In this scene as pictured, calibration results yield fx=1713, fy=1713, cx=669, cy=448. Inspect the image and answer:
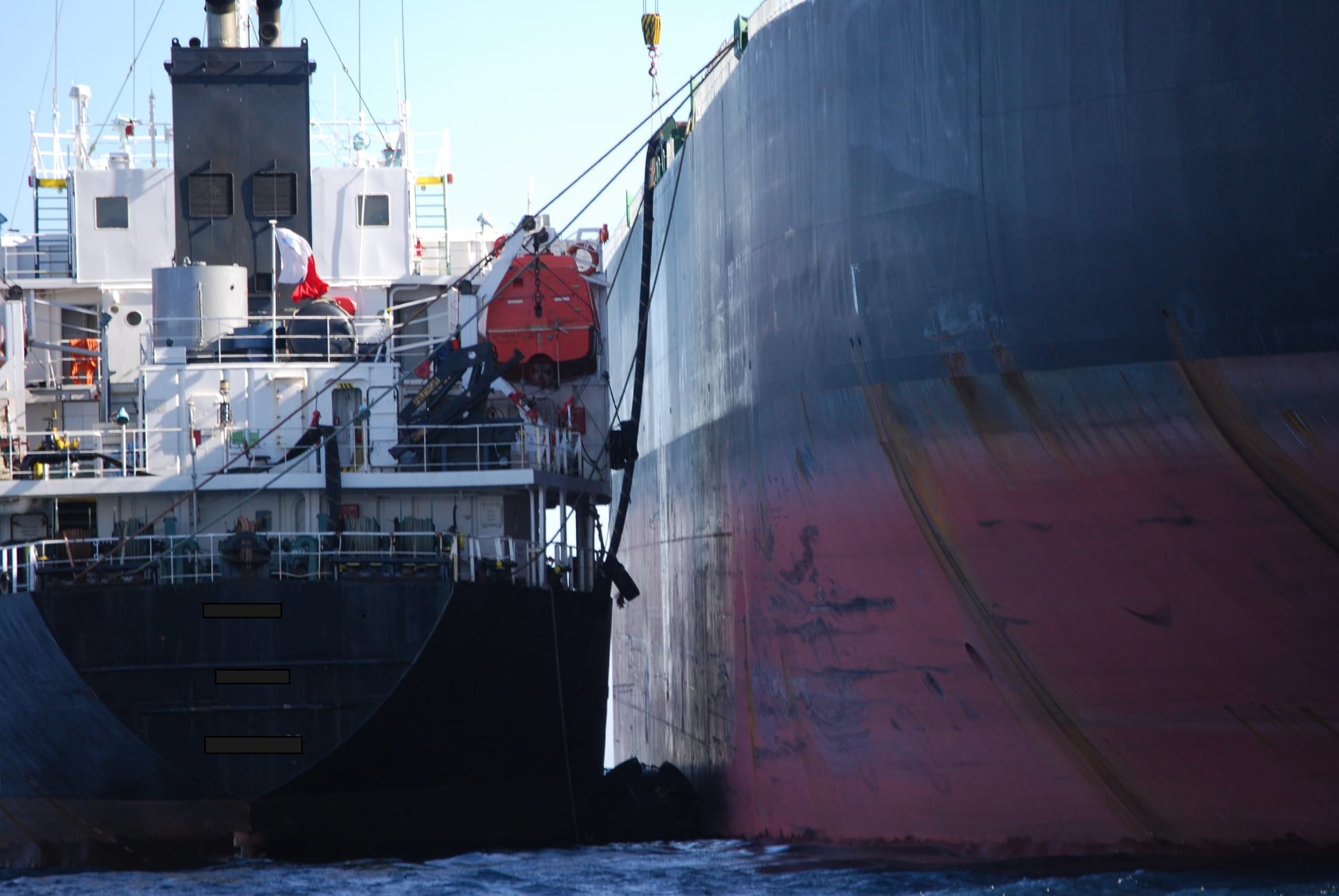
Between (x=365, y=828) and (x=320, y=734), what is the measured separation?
1015mm

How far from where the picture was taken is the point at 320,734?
1259 cm

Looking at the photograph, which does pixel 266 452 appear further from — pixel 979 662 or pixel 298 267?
pixel 979 662

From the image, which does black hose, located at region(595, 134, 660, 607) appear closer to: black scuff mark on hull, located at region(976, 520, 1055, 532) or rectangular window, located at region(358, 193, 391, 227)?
black scuff mark on hull, located at region(976, 520, 1055, 532)

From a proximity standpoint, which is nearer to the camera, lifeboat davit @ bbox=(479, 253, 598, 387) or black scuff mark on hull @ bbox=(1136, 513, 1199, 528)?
Answer: black scuff mark on hull @ bbox=(1136, 513, 1199, 528)

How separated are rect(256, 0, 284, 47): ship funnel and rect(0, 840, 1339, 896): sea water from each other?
397 inches

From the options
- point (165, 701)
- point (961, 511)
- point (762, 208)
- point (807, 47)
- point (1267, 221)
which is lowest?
point (165, 701)

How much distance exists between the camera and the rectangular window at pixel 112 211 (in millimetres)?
20078

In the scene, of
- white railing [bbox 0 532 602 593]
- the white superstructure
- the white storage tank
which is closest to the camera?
white railing [bbox 0 532 602 593]

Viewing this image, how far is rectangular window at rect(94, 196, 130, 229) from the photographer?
790 inches

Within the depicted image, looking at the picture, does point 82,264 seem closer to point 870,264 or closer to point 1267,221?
point 870,264

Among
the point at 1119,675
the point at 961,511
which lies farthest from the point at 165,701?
the point at 1119,675

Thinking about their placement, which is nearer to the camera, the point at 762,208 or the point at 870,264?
the point at 870,264

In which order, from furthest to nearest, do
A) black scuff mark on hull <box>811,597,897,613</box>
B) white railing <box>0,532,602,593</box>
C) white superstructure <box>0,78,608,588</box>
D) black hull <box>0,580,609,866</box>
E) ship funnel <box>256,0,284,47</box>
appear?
1. ship funnel <box>256,0,284,47</box>
2. white superstructure <box>0,78,608,588</box>
3. white railing <box>0,532,602,593</box>
4. black hull <box>0,580,609,866</box>
5. black scuff mark on hull <box>811,597,897,613</box>

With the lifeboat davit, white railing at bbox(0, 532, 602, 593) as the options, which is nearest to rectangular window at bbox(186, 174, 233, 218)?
the lifeboat davit
